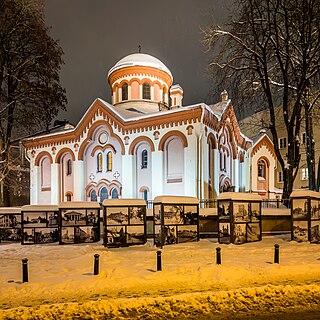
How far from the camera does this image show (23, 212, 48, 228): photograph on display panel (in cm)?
1400

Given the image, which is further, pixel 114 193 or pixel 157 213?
pixel 114 193

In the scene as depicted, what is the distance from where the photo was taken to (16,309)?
6.51 metres

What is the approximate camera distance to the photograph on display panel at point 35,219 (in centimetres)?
1400

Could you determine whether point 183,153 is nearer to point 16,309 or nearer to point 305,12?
point 305,12

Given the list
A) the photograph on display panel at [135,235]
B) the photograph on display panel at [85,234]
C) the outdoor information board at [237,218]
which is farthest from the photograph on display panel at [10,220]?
the outdoor information board at [237,218]

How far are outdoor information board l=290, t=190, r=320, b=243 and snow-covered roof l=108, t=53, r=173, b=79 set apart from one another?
22.3m

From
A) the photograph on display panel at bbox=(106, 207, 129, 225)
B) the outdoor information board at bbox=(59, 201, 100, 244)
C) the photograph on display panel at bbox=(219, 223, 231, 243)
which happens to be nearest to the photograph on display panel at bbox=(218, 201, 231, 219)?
the photograph on display panel at bbox=(219, 223, 231, 243)

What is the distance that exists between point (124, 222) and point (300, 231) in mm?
7423

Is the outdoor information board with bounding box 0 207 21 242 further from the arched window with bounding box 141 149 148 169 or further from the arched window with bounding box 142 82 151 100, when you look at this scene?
the arched window with bounding box 142 82 151 100

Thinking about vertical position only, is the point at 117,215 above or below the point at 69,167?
→ below

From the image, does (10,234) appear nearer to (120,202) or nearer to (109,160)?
(120,202)

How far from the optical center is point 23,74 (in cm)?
2617

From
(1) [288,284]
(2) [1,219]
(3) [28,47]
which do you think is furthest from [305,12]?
(3) [28,47]

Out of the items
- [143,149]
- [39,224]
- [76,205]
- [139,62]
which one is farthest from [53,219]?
[139,62]
